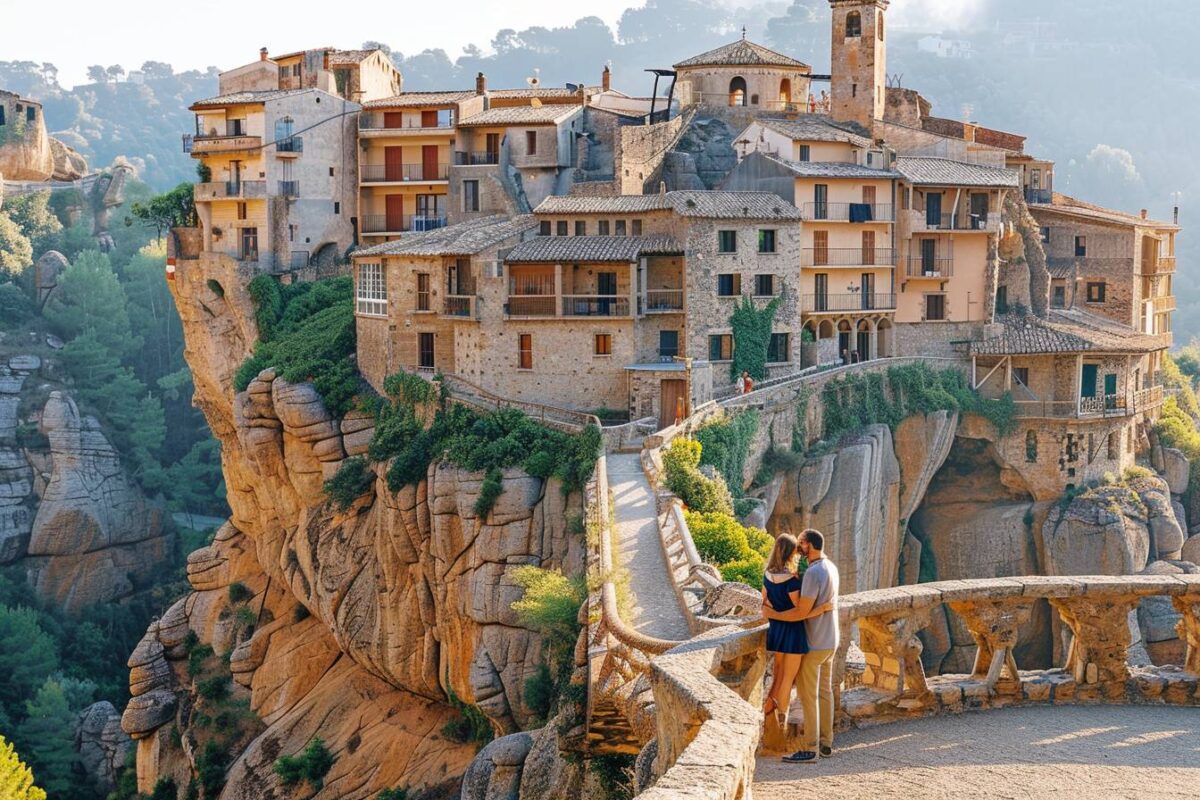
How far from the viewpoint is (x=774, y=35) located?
199125 millimetres

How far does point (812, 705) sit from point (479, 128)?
1987 inches

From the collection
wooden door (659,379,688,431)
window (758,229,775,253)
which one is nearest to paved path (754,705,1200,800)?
wooden door (659,379,688,431)

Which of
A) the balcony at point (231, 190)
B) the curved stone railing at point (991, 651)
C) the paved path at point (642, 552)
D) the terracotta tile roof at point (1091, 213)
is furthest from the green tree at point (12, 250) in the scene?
the curved stone railing at point (991, 651)

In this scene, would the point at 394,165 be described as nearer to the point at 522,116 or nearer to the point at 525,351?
the point at 522,116

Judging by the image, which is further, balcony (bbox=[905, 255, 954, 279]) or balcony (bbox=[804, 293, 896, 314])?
balcony (bbox=[905, 255, 954, 279])

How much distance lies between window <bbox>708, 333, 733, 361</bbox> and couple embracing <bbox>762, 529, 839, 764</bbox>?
117 feet

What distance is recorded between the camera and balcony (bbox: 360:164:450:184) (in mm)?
63125

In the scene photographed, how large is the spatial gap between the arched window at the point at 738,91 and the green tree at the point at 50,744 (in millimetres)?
34544

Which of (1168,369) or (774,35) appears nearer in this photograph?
(1168,369)

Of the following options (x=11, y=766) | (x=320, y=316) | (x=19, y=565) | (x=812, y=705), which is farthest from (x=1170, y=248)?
(x=812, y=705)

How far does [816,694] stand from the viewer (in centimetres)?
1274

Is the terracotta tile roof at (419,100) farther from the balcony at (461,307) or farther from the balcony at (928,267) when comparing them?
the balcony at (928,267)

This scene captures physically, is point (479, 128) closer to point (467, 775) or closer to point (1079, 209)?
point (1079, 209)

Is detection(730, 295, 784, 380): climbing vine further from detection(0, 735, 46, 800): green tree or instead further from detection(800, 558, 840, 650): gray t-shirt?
detection(800, 558, 840, 650): gray t-shirt
